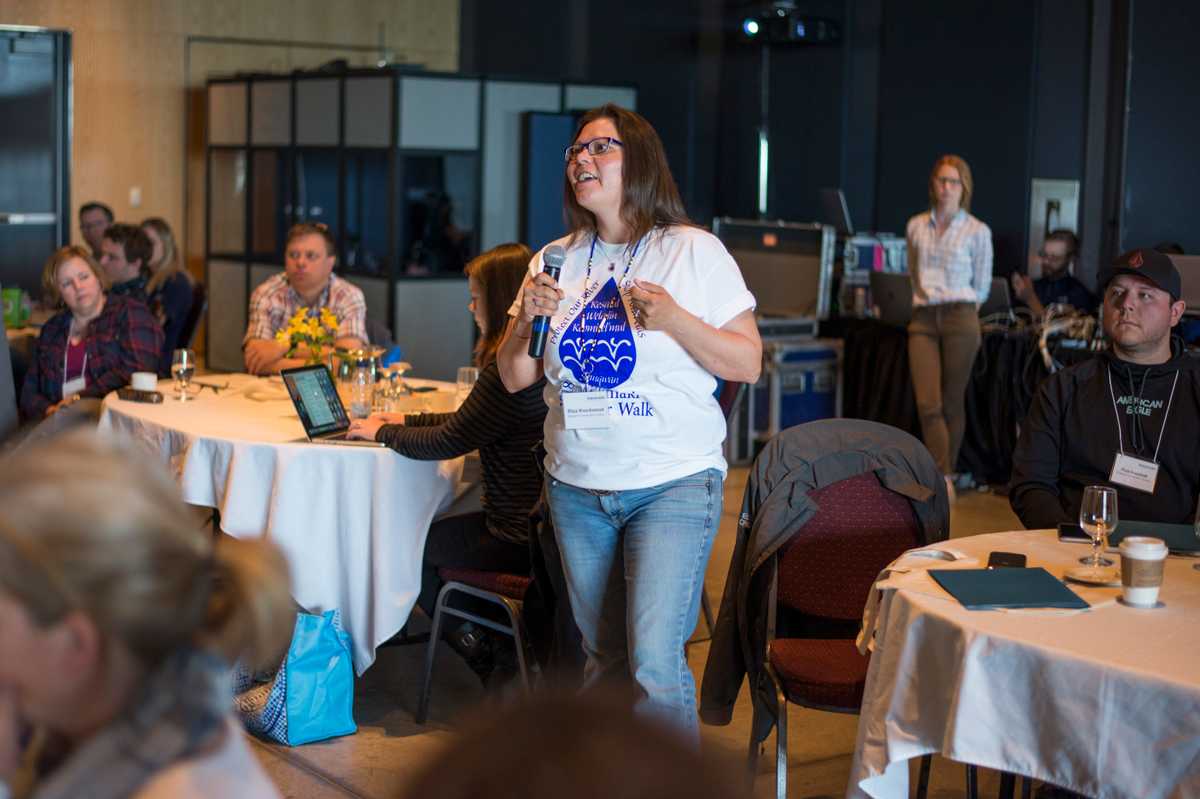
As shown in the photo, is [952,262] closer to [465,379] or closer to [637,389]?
[465,379]

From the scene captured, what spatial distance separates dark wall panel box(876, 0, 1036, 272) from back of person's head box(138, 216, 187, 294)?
19.0 ft

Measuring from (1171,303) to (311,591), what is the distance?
93.7 inches

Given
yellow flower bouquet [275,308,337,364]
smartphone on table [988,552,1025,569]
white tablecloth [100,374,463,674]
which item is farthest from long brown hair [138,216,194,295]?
smartphone on table [988,552,1025,569]

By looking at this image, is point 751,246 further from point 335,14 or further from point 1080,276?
point 335,14

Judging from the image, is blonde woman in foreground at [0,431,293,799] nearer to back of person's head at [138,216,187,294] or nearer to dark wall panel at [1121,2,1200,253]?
back of person's head at [138,216,187,294]

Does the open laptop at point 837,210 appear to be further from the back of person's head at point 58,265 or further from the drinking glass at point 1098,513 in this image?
the drinking glass at point 1098,513

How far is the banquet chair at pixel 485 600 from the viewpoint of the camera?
382 cm

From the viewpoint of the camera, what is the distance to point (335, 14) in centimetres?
1376

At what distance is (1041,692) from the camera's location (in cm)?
239

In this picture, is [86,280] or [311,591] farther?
[86,280]

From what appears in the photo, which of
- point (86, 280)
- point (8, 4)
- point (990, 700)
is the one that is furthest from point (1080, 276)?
point (8, 4)

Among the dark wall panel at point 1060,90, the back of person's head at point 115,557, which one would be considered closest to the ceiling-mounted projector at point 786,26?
the dark wall panel at point 1060,90

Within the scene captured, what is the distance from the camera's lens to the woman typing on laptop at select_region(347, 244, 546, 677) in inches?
149

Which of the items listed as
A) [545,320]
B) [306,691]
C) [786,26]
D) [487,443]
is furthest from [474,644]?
[786,26]
